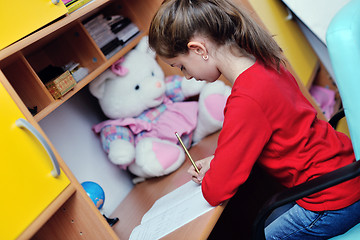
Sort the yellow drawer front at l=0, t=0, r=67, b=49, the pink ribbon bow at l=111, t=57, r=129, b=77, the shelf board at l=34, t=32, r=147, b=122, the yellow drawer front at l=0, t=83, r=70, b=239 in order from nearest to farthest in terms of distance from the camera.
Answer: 1. the yellow drawer front at l=0, t=83, r=70, b=239
2. the yellow drawer front at l=0, t=0, r=67, b=49
3. the shelf board at l=34, t=32, r=147, b=122
4. the pink ribbon bow at l=111, t=57, r=129, b=77

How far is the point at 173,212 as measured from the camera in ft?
3.69

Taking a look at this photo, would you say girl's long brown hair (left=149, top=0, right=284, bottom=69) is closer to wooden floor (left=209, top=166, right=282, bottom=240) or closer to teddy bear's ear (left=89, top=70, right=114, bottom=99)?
teddy bear's ear (left=89, top=70, right=114, bottom=99)

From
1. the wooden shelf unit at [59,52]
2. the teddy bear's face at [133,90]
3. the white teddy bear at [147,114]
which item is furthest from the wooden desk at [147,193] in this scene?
the wooden shelf unit at [59,52]

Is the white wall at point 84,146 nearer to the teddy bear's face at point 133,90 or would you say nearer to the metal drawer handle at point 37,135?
the teddy bear's face at point 133,90

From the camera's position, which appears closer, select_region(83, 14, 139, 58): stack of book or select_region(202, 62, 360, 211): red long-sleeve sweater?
select_region(202, 62, 360, 211): red long-sleeve sweater

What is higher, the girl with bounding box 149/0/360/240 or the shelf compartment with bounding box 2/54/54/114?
the shelf compartment with bounding box 2/54/54/114

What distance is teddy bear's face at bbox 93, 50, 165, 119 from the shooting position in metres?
1.60

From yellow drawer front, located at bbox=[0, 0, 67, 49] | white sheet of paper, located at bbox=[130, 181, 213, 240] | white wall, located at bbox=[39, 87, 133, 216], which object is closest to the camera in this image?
yellow drawer front, located at bbox=[0, 0, 67, 49]

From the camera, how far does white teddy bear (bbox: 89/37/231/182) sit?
5.03 feet

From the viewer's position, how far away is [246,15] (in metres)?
1.08

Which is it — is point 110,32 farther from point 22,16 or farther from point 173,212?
point 173,212

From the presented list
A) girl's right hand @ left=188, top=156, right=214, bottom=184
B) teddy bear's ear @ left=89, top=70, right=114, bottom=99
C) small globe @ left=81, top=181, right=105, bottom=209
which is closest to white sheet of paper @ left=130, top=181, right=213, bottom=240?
girl's right hand @ left=188, top=156, right=214, bottom=184

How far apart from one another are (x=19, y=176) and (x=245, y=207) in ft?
4.00

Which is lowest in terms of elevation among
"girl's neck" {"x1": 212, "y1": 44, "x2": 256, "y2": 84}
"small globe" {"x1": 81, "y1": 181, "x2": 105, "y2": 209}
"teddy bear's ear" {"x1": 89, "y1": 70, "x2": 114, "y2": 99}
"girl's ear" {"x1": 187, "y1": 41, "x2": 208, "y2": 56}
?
"small globe" {"x1": 81, "y1": 181, "x2": 105, "y2": 209}
